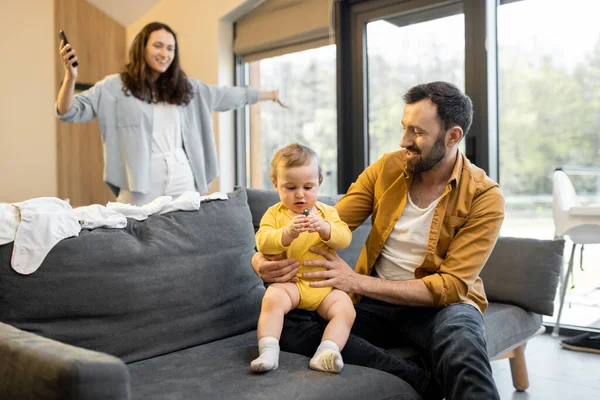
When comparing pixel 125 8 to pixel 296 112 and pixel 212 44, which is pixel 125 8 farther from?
pixel 296 112

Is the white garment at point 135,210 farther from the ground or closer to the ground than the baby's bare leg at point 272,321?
farther from the ground

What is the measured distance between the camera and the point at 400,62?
4008 mm

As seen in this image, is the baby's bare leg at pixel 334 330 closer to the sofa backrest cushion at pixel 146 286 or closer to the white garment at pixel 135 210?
the sofa backrest cushion at pixel 146 286

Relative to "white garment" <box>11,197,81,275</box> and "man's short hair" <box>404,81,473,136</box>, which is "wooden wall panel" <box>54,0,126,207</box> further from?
"man's short hair" <box>404,81,473,136</box>

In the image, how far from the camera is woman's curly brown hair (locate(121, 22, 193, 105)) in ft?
10.3

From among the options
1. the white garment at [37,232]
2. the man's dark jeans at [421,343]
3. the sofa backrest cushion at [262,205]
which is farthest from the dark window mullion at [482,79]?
the white garment at [37,232]

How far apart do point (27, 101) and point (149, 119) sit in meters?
2.07

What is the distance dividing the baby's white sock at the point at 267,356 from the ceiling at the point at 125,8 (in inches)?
162

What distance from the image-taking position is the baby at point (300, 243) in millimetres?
1682

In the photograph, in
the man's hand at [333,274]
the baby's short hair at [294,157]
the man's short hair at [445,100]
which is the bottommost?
the man's hand at [333,274]

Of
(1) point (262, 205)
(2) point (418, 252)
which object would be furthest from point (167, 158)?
(2) point (418, 252)

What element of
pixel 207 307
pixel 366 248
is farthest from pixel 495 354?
pixel 207 307

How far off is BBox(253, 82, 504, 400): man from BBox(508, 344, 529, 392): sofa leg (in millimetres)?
652

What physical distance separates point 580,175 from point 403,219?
180 cm
